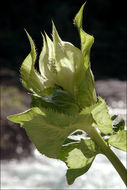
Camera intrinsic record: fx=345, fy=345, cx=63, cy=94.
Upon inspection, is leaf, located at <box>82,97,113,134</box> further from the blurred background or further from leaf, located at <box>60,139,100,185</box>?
the blurred background

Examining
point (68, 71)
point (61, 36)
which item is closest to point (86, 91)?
point (68, 71)

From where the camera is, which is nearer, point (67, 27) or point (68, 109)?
point (68, 109)

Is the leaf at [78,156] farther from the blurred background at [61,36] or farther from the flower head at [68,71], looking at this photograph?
the blurred background at [61,36]

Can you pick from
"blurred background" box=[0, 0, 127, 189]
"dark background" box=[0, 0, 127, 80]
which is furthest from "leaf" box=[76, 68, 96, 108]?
"dark background" box=[0, 0, 127, 80]

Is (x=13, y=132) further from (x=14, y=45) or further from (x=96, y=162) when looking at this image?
(x=14, y=45)

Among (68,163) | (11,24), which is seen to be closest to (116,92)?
(68,163)

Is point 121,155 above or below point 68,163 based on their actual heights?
below

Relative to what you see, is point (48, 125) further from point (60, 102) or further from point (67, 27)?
point (67, 27)
